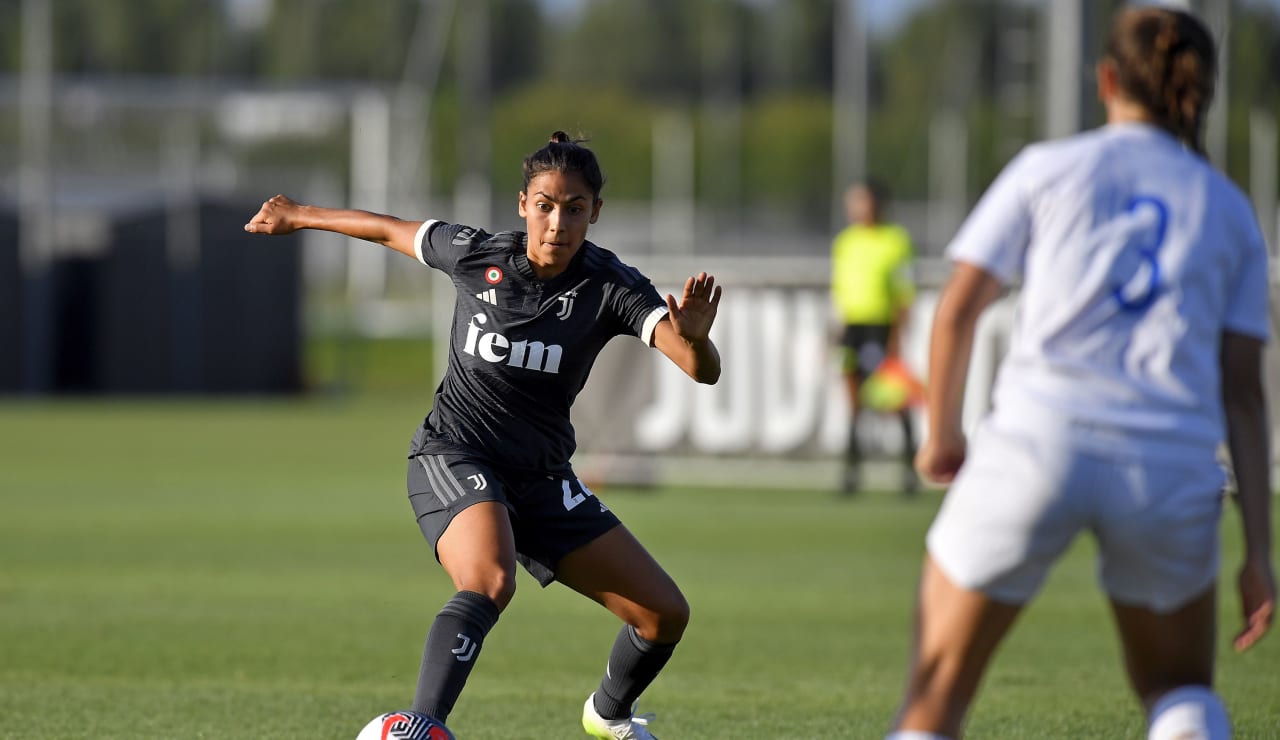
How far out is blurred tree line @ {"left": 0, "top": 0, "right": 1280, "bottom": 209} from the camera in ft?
220

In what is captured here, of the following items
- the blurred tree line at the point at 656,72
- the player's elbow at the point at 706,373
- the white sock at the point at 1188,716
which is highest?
the blurred tree line at the point at 656,72

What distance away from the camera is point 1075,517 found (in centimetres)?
360

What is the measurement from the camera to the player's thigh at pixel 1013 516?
358 centimetres

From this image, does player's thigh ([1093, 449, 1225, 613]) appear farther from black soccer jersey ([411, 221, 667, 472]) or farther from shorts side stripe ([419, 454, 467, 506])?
shorts side stripe ([419, 454, 467, 506])

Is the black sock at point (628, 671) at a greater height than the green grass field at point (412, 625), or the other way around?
the black sock at point (628, 671)

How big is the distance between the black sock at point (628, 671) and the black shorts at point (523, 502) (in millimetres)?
324

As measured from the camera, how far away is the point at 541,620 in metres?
9.62

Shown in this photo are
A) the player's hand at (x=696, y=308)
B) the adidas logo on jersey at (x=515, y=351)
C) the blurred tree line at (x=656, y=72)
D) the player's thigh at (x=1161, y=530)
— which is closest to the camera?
the player's thigh at (x=1161, y=530)

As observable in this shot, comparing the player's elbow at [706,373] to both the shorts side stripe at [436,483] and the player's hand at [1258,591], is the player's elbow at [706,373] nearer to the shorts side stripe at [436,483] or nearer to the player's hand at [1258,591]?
the shorts side stripe at [436,483]

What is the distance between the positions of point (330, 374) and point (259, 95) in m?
9.08

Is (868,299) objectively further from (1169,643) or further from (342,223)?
(1169,643)

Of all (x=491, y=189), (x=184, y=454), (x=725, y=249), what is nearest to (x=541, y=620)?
(x=184, y=454)

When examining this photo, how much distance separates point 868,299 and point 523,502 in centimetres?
986

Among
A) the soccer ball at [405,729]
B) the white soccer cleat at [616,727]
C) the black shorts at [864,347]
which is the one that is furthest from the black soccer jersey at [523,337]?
the black shorts at [864,347]
